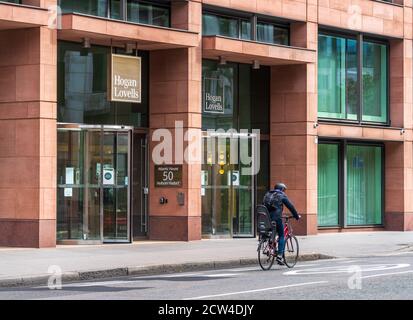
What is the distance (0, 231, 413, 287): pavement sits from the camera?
17312mm

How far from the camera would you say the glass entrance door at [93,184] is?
23.7 metres

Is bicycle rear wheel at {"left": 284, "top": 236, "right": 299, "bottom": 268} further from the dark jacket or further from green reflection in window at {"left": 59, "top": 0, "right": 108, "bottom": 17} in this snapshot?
green reflection in window at {"left": 59, "top": 0, "right": 108, "bottom": 17}

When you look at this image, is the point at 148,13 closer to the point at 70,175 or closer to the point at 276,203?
the point at 70,175

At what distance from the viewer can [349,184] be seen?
3103cm

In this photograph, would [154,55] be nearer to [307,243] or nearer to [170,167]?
[170,167]

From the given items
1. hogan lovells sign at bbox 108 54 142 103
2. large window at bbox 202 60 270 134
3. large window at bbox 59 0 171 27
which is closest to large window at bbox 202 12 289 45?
large window at bbox 202 60 270 134

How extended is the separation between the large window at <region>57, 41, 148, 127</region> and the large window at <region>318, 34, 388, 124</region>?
25.2ft

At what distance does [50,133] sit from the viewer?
22234 millimetres

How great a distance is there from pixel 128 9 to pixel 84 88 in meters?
2.43

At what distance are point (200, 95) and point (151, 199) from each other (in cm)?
312

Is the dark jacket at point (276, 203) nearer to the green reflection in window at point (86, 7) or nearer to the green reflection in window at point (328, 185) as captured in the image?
the green reflection in window at point (86, 7)

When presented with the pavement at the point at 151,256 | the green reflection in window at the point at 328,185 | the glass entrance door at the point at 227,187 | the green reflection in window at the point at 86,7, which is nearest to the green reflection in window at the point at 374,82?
the green reflection in window at the point at 328,185

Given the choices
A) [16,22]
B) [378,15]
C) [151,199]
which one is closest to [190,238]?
[151,199]

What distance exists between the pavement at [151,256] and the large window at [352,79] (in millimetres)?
4848
